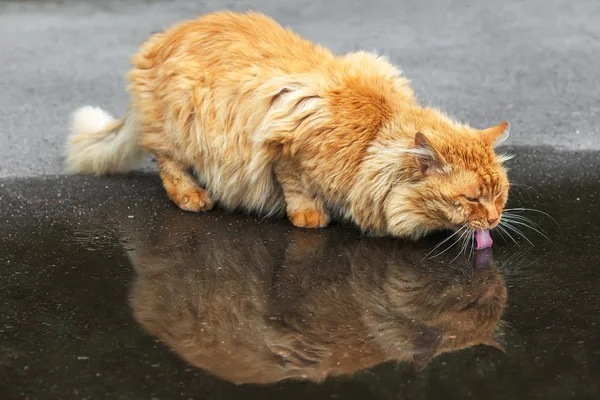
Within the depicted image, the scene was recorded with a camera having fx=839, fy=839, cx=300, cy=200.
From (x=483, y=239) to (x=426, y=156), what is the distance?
562 millimetres

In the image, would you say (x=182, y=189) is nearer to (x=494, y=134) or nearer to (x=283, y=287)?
(x=283, y=287)

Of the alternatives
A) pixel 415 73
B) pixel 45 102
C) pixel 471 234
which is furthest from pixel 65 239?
pixel 415 73

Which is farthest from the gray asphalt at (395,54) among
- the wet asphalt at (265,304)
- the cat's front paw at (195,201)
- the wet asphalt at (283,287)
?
the wet asphalt at (265,304)

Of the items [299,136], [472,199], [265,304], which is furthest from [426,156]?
[265,304]

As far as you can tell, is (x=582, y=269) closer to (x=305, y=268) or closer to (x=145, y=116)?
(x=305, y=268)

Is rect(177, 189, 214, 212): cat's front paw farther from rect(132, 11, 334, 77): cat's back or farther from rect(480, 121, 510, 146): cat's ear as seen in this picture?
rect(480, 121, 510, 146): cat's ear

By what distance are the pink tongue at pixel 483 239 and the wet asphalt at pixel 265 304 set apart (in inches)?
2.7

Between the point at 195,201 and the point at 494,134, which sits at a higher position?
the point at 494,134

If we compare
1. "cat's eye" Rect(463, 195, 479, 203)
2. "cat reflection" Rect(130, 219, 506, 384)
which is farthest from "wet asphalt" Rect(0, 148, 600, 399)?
"cat's eye" Rect(463, 195, 479, 203)

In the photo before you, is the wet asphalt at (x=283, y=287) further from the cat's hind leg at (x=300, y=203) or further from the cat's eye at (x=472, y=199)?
the cat's eye at (x=472, y=199)

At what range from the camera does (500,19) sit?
8.84 meters

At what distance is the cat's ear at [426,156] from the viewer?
4.26m

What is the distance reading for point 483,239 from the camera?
4.47 metres

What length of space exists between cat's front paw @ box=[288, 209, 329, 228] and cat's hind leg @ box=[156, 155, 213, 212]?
0.62 m
